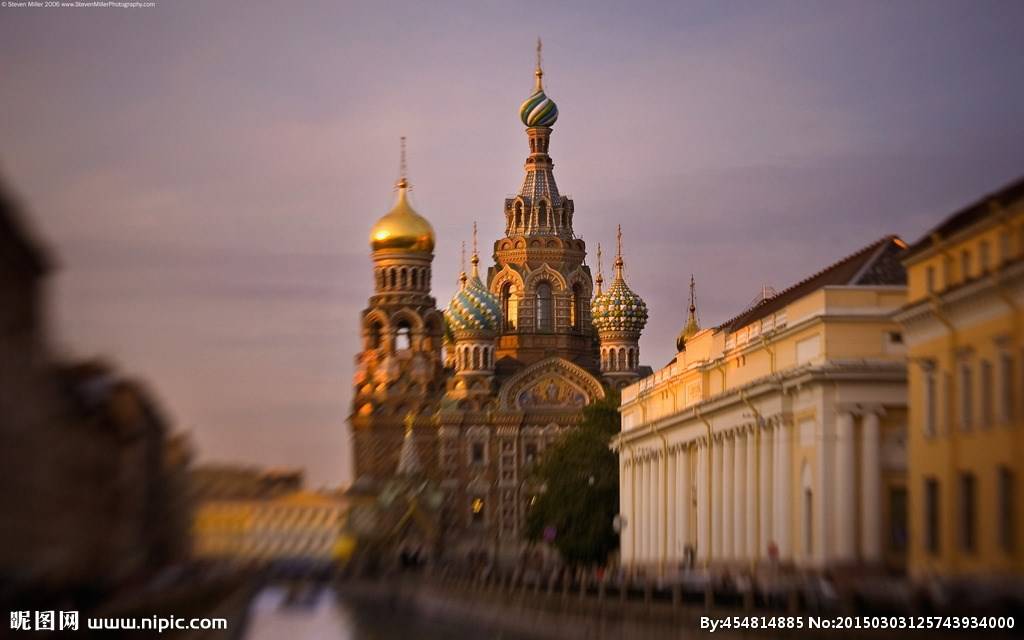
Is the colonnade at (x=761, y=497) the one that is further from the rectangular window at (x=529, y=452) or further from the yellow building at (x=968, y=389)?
the rectangular window at (x=529, y=452)

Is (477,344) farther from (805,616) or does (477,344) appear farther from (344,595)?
(805,616)

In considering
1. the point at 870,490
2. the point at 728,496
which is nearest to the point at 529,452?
the point at 728,496

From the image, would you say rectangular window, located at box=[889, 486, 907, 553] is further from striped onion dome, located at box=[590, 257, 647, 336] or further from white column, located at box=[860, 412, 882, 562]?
striped onion dome, located at box=[590, 257, 647, 336]

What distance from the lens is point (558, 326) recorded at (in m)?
Result: 138

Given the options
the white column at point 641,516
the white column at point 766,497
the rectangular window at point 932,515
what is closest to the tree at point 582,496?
the white column at point 641,516

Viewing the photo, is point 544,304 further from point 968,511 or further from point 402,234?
point 968,511

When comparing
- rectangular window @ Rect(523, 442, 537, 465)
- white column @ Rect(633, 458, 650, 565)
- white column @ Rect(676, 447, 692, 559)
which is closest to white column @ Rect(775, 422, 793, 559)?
white column @ Rect(676, 447, 692, 559)

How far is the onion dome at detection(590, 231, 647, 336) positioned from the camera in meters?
133

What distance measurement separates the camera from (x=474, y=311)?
13325 cm

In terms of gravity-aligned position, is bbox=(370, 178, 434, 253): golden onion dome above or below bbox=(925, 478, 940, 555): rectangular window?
above

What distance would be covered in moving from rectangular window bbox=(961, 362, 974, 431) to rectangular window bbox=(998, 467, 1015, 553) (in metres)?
2.46

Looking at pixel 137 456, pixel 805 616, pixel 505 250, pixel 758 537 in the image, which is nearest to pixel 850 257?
pixel 758 537

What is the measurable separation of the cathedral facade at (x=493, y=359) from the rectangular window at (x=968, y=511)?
8817 centimetres

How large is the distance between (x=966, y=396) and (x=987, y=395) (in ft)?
4.93
